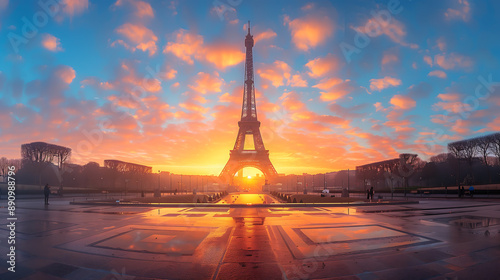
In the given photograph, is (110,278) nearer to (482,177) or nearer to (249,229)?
(249,229)

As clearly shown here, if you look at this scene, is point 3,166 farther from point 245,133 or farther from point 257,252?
point 257,252

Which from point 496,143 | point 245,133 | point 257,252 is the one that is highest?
point 245,133

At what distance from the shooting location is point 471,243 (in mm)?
8656

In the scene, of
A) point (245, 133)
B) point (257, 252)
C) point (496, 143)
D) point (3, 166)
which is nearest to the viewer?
point (257, 252)

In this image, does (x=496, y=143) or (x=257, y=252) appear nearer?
(x=257, y=252)

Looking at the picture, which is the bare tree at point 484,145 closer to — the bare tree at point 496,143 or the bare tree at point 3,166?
the bare tree at point 496,143

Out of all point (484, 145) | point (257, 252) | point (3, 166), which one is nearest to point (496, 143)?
point (484, 145)

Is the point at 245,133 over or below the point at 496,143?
over

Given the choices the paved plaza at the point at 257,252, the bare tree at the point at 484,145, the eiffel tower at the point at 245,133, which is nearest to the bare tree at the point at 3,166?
the eiffel tower at the point at 245,133

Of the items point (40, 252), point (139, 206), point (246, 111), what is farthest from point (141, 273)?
point (246, 111)

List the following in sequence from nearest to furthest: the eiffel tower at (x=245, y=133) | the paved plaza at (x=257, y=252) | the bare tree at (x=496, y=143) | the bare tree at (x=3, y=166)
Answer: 1. the paved plaza at (x=257, y=252)
2. the bare tree at (x=496, y=143)
3. the bare tree at (x=3, y=166)
4. the eiffel tower at (x=245, y=133)

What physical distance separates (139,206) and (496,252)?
2285 cm

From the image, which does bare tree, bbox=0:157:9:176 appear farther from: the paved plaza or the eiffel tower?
the paved plaza

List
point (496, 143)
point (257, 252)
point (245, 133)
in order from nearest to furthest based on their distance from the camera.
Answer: point (257, 252)
point (496, 143)
point (245, 133)
